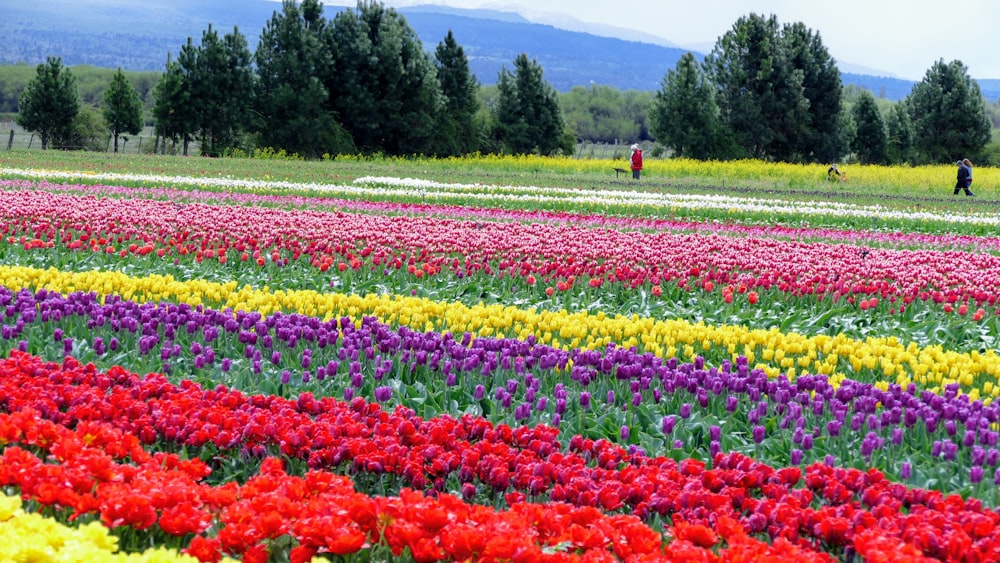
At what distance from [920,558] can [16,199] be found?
1598 centimetres

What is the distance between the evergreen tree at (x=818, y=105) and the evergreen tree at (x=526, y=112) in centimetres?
1480

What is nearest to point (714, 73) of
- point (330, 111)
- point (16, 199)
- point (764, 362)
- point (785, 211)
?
point (330, 111)

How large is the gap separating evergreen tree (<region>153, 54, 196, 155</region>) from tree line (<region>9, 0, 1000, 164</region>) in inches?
2.8

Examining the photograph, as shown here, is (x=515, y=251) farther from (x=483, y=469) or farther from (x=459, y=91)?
(x=459, y=91)

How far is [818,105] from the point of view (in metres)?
65.3

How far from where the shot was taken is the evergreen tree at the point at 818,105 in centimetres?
6469

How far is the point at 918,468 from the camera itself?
5027 millimetres

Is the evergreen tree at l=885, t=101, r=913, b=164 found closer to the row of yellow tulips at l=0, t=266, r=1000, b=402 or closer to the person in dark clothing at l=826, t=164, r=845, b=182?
the person in dark clothing at l=826, t=164, r=845, b=182

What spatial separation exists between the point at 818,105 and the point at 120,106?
142 feet

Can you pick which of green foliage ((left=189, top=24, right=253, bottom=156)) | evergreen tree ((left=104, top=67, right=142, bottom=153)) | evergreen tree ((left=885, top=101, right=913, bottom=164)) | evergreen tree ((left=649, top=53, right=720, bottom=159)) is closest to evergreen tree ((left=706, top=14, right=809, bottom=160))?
evergreen tree ((left=649, top=53, right=720, bottom=159))

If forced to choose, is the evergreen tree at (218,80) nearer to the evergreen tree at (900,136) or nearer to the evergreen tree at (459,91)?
the evergreen tree at (459,91)

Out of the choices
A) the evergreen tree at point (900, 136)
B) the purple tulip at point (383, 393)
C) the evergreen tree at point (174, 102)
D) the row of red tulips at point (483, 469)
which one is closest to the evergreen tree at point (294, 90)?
the evergreen tree at point (174, 102)

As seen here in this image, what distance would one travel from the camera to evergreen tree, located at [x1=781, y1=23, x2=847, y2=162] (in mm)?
64688

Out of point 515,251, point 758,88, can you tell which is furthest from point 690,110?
point 515,251
